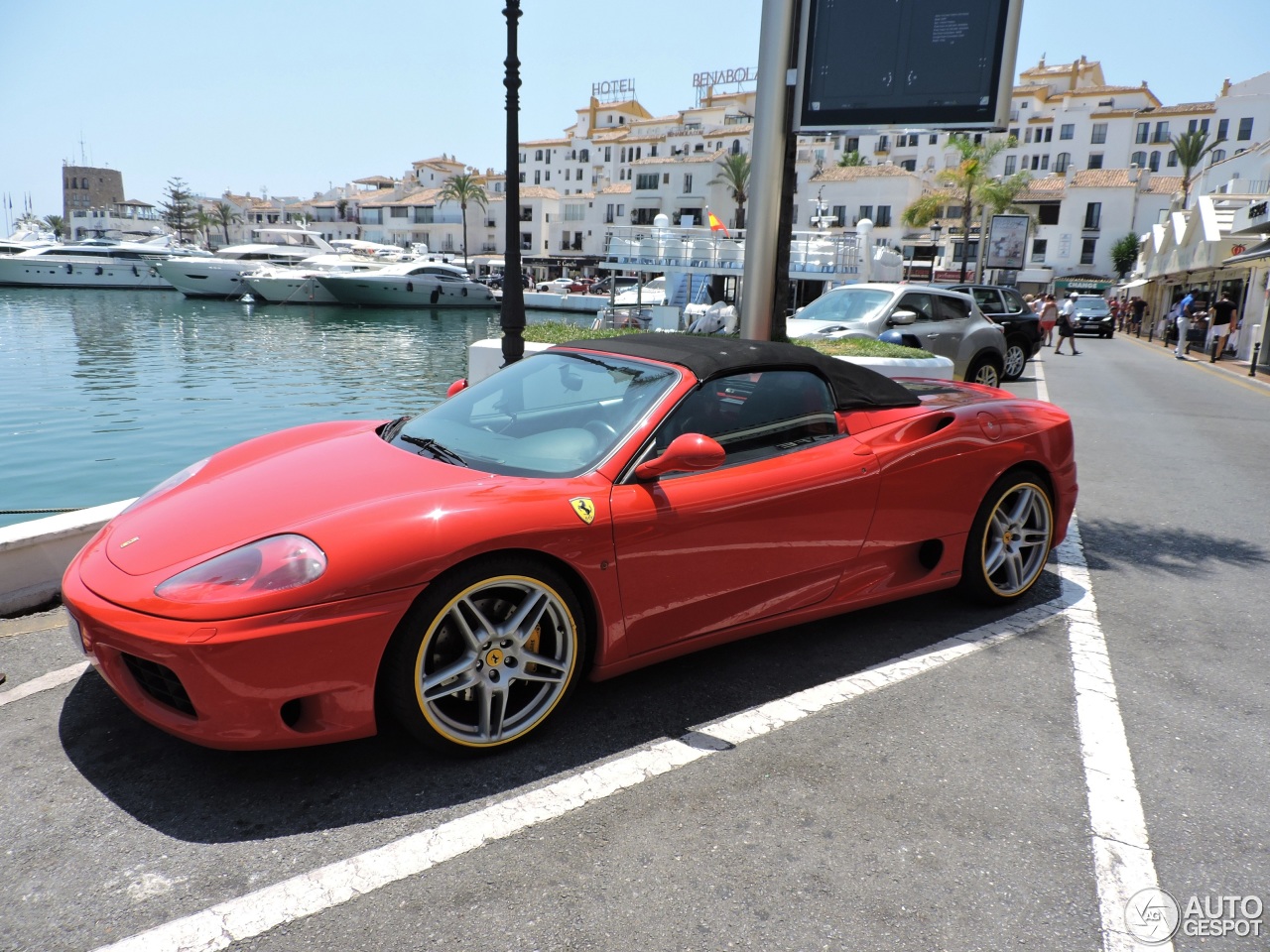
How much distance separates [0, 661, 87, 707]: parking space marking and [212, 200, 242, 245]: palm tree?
126403mm

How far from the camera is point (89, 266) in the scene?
2309 inches

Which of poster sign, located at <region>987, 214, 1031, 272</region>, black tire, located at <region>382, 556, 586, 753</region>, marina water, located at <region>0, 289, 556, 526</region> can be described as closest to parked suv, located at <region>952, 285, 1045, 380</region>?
marina water, located at <region>0, 289, 556, 526</region>

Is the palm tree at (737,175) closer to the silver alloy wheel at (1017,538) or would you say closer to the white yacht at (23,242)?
the white yacht at (23,242)

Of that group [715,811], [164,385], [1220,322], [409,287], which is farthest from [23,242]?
[715,811]

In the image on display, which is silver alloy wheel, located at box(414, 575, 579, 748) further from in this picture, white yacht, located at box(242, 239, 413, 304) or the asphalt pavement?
white yacht, located at box(242, 239, 413, 304)

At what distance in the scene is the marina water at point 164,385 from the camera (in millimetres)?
10913

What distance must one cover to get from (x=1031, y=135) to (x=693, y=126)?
30.0 metres

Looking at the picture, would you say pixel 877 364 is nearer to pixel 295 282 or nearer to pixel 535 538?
pixel 535 538

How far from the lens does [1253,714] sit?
11.4 feet

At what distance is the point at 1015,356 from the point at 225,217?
121 meters

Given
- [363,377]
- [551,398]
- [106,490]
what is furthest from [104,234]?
[551,398]

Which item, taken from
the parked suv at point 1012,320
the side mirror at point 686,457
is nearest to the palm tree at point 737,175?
the parked suv at point 1012,320

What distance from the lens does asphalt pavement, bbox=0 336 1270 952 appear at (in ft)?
7.32

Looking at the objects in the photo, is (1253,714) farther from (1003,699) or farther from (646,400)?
(646,400)
